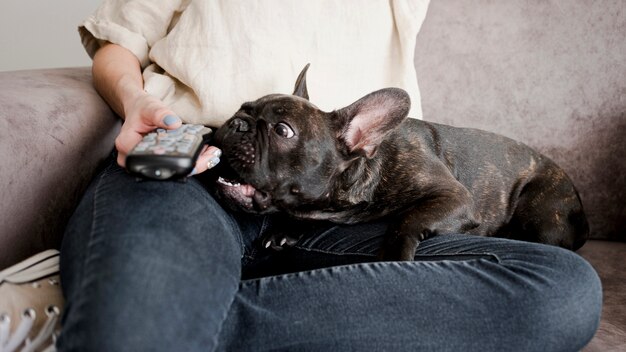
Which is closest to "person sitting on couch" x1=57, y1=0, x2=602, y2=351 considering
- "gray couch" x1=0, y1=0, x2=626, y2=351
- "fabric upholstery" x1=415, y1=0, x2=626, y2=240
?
"gray couch" x1=0, y1=0, x2=626, y2=351

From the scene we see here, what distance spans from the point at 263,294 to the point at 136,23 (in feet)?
2.54

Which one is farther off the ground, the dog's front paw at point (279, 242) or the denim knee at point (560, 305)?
the denim knee at point (560, 305)

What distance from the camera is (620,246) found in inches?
56.3

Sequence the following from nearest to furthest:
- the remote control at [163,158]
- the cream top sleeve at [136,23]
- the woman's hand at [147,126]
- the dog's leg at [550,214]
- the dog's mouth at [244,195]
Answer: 1. the remote control at [163,158]
2. the woman's hand at [147,126]
3. the dog's mouth at [244,195]
4. the cream top sleeve at [136,23]
5. the dog's leg at [550,214]

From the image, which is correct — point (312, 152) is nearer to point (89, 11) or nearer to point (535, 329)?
point (535, 329)

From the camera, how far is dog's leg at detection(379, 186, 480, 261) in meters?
1.03

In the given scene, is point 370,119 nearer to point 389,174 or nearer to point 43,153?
point 389,174

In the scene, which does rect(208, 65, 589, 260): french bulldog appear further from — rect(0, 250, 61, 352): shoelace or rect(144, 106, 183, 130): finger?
rect(0, 250, 61, 352): shoelace

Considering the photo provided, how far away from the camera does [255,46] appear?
1199mm

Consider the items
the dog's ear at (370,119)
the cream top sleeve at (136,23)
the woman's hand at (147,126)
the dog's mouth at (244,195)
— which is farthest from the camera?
the cream top sleeve at (136,23)

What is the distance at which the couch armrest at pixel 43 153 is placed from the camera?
939mm

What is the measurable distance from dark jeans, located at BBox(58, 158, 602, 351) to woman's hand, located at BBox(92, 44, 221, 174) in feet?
0.18

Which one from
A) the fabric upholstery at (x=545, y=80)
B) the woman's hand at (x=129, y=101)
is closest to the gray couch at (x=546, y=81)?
the fabric upholstery at (x=545, y=80)

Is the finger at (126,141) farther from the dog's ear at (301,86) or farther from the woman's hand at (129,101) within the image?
the dog's ear at (301,86)
